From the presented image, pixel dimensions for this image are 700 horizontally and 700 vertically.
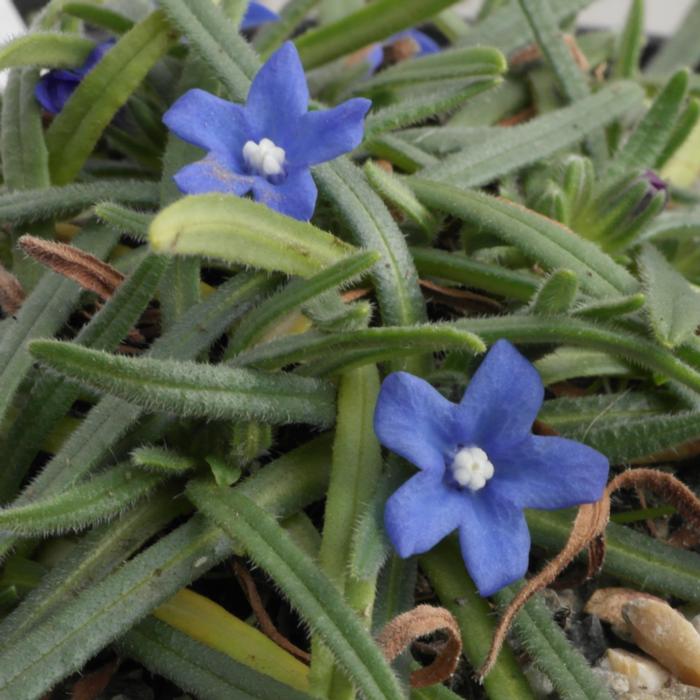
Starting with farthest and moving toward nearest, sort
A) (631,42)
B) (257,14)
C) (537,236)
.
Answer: (631,42), (257,14), (537,236)

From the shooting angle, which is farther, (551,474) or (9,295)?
(9,295)

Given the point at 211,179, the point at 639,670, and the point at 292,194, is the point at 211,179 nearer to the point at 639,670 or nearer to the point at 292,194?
the point at 292,194

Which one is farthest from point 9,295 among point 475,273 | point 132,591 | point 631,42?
point 631,42

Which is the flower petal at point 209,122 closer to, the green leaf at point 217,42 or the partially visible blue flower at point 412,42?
the green leaf at point 217,42

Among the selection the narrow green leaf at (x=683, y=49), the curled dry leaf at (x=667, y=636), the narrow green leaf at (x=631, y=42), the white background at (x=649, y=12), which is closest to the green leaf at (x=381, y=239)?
the curled dry leaf at (x=667, y=636)

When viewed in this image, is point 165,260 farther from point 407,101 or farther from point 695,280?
point 695,280

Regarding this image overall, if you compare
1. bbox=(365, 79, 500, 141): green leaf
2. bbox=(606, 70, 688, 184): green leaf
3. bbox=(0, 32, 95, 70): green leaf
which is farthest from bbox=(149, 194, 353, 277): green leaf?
bbox=(606, 70, 688, 184): green leaf
